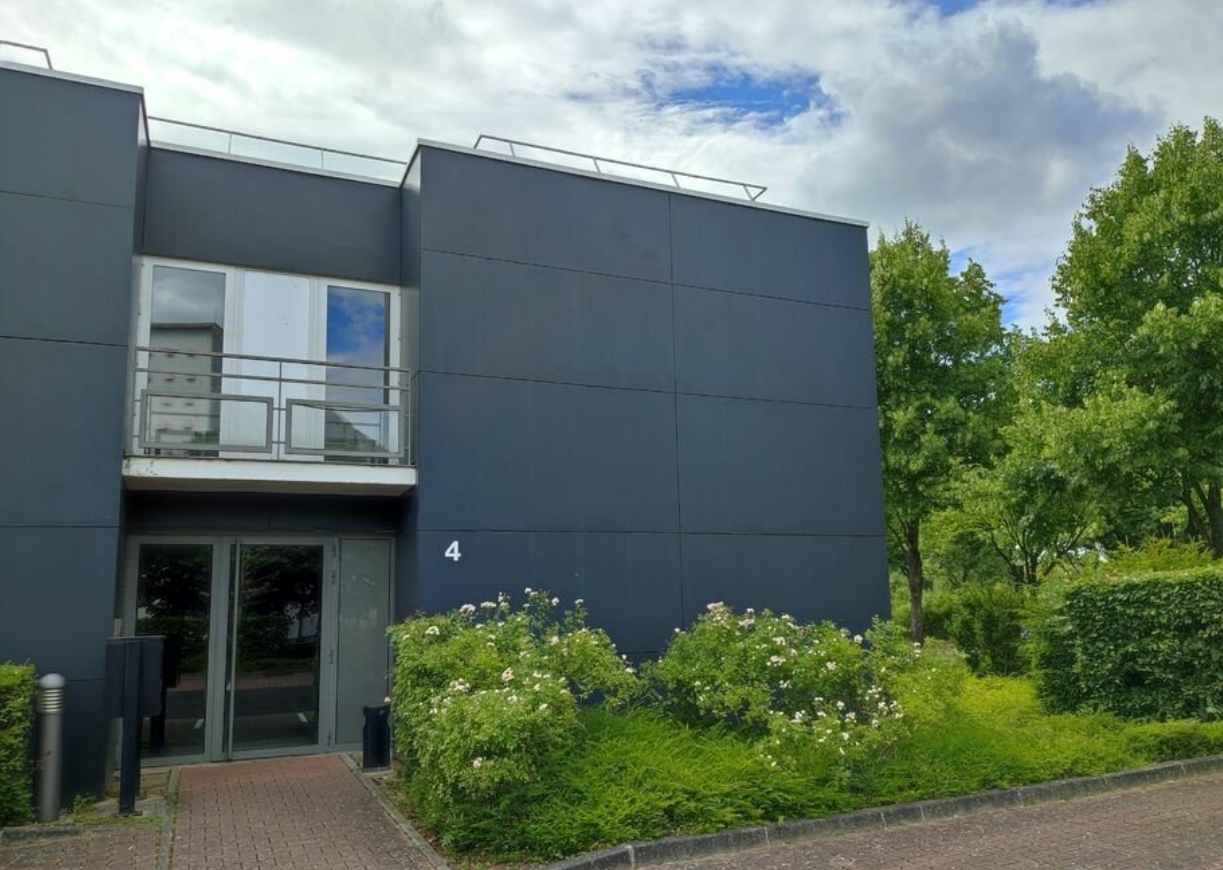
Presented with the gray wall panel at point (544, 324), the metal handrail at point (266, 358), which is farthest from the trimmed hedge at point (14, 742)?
the gray wall panel at point (544, 324)

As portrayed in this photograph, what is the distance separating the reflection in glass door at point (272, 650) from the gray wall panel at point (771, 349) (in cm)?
524

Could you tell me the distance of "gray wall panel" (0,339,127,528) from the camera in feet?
26.7

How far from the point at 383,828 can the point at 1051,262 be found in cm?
1668

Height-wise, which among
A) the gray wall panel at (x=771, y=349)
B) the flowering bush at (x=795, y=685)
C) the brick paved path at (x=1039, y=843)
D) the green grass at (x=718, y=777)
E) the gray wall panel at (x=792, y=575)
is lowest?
the brick paved path at (x=1039, y=843)

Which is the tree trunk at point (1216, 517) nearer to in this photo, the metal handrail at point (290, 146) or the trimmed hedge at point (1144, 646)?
the trimmed hedge at point (1144, 646)

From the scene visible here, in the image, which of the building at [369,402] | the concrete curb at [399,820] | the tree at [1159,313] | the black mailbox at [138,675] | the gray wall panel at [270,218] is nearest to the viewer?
the concrete curb at [399,820]

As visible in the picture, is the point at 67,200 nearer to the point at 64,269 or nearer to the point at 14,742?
the point at 64,269

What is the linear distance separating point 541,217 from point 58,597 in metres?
6.45

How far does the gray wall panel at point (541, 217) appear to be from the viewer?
10.3 meters

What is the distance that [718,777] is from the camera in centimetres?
708

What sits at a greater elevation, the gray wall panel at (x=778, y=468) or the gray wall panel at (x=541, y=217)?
the gray wall panel at (x=541, y=217)

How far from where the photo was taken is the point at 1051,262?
18094 millimetres

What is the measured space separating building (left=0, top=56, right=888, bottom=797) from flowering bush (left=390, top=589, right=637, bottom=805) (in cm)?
145

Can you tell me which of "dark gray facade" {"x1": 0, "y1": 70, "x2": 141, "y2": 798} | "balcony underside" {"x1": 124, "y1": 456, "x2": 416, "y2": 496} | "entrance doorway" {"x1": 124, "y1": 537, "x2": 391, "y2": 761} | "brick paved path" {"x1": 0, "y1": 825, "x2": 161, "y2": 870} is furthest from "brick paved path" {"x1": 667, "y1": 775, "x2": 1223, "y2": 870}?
"dark gray facade" {"x1": 0, "y1": 70, "x2": 141, "y2": 798}
